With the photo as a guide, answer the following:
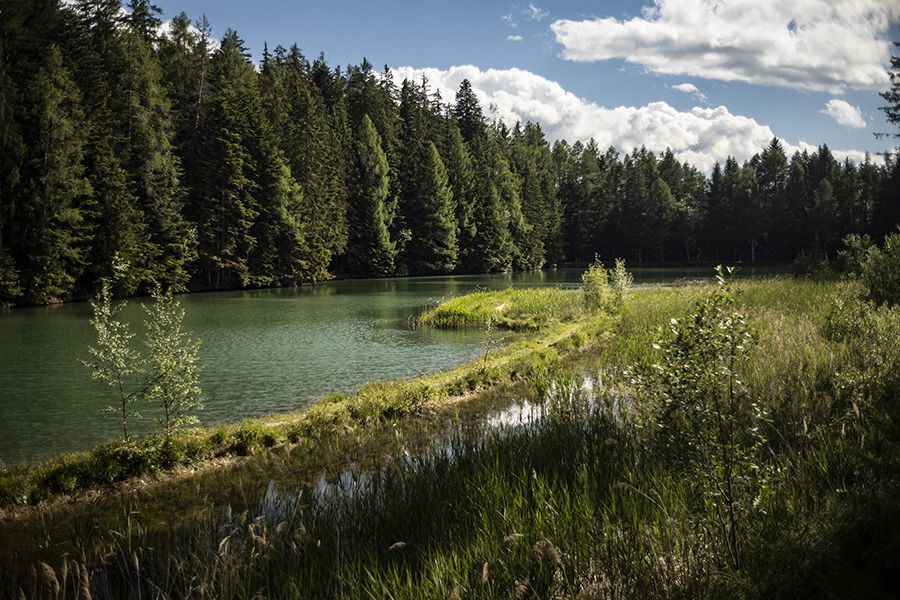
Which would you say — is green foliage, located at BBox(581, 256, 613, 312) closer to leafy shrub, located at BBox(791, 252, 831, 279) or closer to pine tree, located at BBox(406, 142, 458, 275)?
leafy shrub, located at BBox(791, 252, 831, 279)

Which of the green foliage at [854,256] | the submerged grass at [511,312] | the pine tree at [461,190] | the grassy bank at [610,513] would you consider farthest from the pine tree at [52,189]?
the pine tree at [461,190]

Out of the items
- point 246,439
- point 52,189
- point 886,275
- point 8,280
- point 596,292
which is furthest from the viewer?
point 52,189

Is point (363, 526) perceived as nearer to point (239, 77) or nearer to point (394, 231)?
point (239, 77)

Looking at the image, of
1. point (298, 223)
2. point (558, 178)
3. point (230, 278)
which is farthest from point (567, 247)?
point (230, 278)

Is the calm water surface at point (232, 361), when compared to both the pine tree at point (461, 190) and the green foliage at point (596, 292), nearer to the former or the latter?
the green foliage at point (596, 292)

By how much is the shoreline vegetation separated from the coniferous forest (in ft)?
120

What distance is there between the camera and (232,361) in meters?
20.7

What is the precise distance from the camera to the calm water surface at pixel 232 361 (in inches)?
524

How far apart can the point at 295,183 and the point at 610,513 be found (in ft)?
221

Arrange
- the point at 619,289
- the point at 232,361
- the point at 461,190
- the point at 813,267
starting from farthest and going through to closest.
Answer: the point at 461,190, the point at 813,267, the point at 619,289, the point at 232,361

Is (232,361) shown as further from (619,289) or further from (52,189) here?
(52,189)

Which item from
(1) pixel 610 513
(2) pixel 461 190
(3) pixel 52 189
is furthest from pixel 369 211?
(1) pixel 610 513

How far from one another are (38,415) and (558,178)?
394 ft

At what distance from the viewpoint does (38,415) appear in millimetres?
13758
